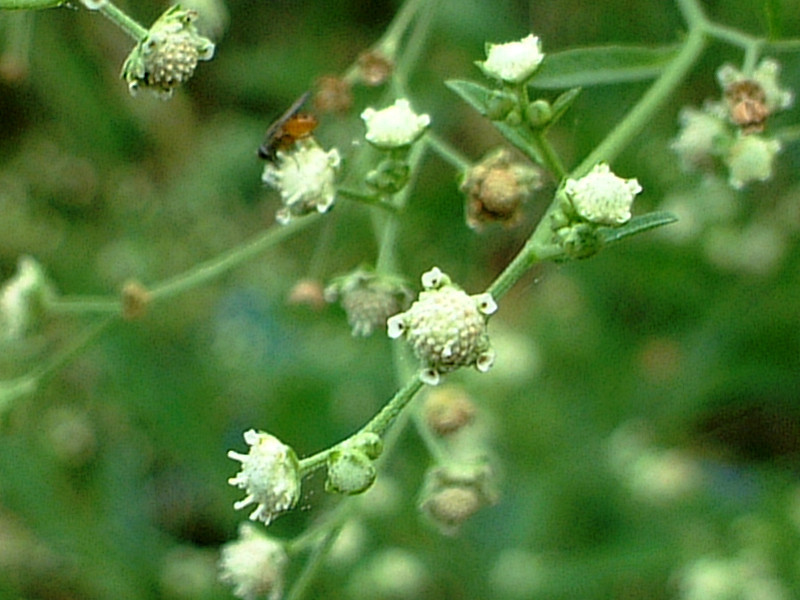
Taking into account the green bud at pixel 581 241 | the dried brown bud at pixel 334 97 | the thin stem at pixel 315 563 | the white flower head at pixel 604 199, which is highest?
the dried brown bud at pixel 334 97

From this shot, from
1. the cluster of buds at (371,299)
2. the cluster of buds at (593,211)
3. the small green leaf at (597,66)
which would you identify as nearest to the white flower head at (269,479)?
the cluster of buds at (371,299)

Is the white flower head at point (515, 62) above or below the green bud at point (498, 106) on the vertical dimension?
above

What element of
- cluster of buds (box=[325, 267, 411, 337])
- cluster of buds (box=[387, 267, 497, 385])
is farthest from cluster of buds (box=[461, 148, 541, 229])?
cluster of buds (box=[387, 267, 497, 385])

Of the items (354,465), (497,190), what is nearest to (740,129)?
(497,190)

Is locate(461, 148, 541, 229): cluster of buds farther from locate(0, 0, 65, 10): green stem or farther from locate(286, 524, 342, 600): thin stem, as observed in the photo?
locate(0, 0, 65, 10): green stem

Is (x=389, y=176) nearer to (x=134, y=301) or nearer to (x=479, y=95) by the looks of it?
(x=479, y=95)

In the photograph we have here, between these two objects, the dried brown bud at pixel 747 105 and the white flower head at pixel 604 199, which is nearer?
the white flower head at pixel 604 199

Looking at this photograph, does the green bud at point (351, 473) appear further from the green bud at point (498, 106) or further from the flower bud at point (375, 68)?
the flower bud at point (375, 68)

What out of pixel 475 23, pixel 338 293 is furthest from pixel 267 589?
pixel 475 23
